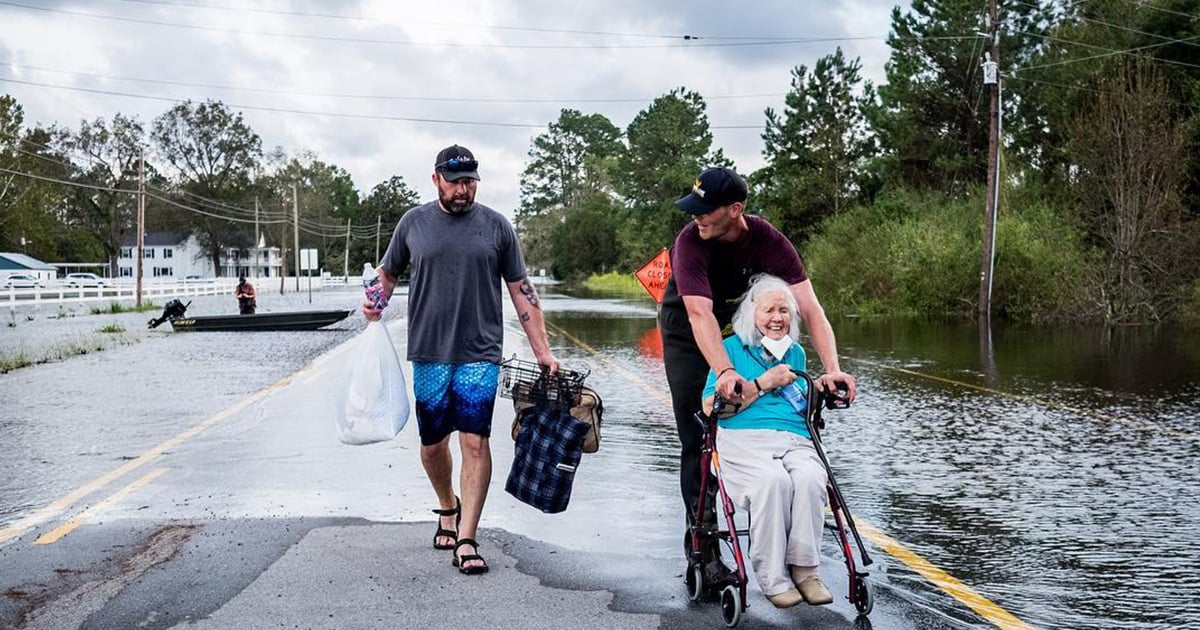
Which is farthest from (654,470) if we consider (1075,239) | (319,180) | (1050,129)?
(319,180)

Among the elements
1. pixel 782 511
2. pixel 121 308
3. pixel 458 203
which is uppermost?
pixel 458 203

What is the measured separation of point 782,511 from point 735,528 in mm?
367

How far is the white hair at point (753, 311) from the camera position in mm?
5227

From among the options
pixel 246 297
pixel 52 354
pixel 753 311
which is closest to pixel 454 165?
pixel 753 311

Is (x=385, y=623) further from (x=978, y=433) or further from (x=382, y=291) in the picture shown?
(x=978, y=433)

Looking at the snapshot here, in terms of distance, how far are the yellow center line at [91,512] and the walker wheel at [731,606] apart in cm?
362

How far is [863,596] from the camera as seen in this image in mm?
4871

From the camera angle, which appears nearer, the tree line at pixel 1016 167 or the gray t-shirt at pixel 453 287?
the gray t-shirt at pixel 453 287

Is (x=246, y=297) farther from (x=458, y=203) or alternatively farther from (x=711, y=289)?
(x=711, y=289)

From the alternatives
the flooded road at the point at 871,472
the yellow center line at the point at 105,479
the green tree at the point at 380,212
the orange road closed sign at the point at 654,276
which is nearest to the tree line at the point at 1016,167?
the orange road closed sign at the point at 654,276

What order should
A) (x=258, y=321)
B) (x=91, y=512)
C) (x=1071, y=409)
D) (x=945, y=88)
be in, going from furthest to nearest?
1. (x=945, y=88)
2. (x=258, y=321)
3. (x=1071, y=409)
4. (x=91, y=512)

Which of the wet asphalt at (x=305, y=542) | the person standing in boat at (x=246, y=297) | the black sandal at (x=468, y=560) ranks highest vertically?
the person standing in boat at (x=246, y=297)

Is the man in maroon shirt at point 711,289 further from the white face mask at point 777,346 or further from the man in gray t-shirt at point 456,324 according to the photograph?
the man in gray t-shirt at point 456,324

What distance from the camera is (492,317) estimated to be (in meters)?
6.39
